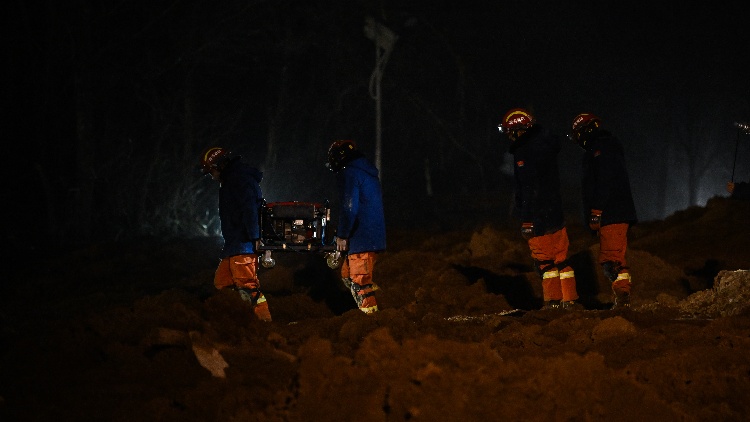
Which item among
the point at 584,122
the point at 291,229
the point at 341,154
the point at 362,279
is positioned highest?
the point at 584,122

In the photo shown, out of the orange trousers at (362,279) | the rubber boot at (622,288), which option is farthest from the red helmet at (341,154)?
the rubber boot at (622,288)

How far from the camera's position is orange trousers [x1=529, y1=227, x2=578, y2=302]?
7.57m

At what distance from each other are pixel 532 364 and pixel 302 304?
6.50 m

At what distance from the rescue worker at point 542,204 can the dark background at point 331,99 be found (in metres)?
4.10

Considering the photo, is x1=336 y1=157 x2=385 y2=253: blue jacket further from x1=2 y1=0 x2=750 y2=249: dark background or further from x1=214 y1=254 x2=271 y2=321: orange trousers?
x1=2 y1=0 x2=750 y2=249: dark background

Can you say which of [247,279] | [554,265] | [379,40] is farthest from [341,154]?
[379,40]

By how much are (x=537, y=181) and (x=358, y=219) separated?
180cm

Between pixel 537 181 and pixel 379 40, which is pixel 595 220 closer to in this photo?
pixel 537 181

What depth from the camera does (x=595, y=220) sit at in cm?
766

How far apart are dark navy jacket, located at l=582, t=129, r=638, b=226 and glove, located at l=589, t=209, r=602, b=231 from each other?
0.04 metres

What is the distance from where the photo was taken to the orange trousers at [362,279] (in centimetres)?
749

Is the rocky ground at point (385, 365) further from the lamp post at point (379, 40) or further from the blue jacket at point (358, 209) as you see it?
the lamp post at point (379, 40)

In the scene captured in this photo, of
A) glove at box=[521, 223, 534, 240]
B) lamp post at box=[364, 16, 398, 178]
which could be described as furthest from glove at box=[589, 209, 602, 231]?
lamp post at box=[364, 16, 398, 178]

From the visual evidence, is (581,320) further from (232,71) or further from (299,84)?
(299,84)
